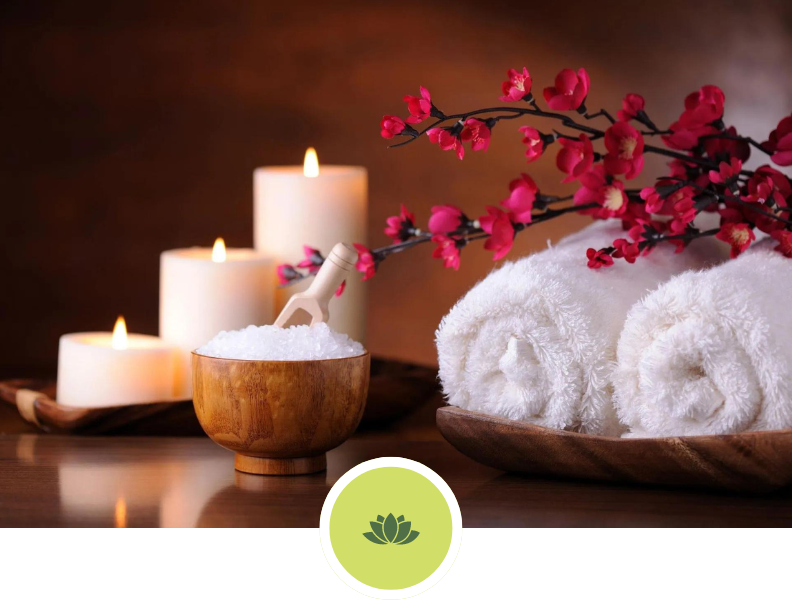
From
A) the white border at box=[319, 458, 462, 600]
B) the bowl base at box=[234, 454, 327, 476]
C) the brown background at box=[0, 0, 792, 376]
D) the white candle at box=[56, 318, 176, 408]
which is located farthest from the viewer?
the brown background at box=[0, 0, 792, 376]

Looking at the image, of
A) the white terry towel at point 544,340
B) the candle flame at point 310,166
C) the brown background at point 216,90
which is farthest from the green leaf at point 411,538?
the brown background at point 216,90

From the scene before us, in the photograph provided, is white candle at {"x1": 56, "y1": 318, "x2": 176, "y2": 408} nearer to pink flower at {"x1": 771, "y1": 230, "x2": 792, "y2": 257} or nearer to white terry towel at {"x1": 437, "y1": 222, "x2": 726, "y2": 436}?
white terry towel at {"x1": 437, "y1": 222, "x2": 726, "y2": 436}

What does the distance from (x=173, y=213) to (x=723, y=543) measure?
2.07 feet

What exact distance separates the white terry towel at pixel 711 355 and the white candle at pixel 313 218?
0.23m

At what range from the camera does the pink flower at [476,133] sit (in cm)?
47

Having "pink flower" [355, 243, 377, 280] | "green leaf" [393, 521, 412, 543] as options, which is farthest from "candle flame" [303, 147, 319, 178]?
"green leaf" [393, 521, 412, 543]

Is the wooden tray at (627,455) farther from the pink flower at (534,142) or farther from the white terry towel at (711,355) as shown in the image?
the pink flower at (534,142)

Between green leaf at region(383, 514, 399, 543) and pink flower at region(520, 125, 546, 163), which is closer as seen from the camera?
green leaf at region(383, 514, 399, 543)

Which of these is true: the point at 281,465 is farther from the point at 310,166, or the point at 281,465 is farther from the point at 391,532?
the point at 310,166

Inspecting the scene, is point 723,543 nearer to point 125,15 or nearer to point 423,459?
point 423,459

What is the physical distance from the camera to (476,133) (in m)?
0.47

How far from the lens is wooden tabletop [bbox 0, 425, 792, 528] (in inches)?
15.0

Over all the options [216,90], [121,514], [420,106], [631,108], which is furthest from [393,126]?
[216,90]

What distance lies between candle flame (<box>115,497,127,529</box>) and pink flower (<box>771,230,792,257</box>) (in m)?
0.31
